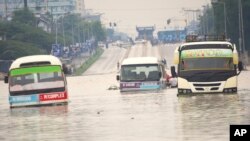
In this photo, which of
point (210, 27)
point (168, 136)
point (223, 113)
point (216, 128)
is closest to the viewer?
point (168, 136)

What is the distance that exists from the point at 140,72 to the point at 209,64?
11070mm

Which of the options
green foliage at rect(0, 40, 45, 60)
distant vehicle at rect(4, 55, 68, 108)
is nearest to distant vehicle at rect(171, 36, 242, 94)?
distant vehicle at rect(4, 55, 68, 108)

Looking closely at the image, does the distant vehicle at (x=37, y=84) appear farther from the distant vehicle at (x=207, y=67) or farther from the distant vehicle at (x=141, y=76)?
the distant vehicle at (x=141, y=76)

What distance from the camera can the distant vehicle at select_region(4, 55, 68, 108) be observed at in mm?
37062

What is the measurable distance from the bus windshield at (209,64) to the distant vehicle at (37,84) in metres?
4.98

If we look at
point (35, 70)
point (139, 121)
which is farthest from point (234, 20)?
point (139, 121)

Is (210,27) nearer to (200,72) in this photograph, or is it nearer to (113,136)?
(200,72)

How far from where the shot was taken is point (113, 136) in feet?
66.3

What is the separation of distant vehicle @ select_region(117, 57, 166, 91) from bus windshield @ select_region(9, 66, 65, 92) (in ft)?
31.7

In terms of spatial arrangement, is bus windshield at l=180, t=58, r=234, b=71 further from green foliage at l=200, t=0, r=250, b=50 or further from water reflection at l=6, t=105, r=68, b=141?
green foliage at l=200, t=0, r=250, b=50

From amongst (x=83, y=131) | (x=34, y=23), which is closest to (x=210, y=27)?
(x=34, y=23)

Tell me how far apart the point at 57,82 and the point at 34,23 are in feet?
453

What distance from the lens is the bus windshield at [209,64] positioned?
36.1 m

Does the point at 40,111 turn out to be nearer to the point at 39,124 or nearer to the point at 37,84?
the point at 37,84
